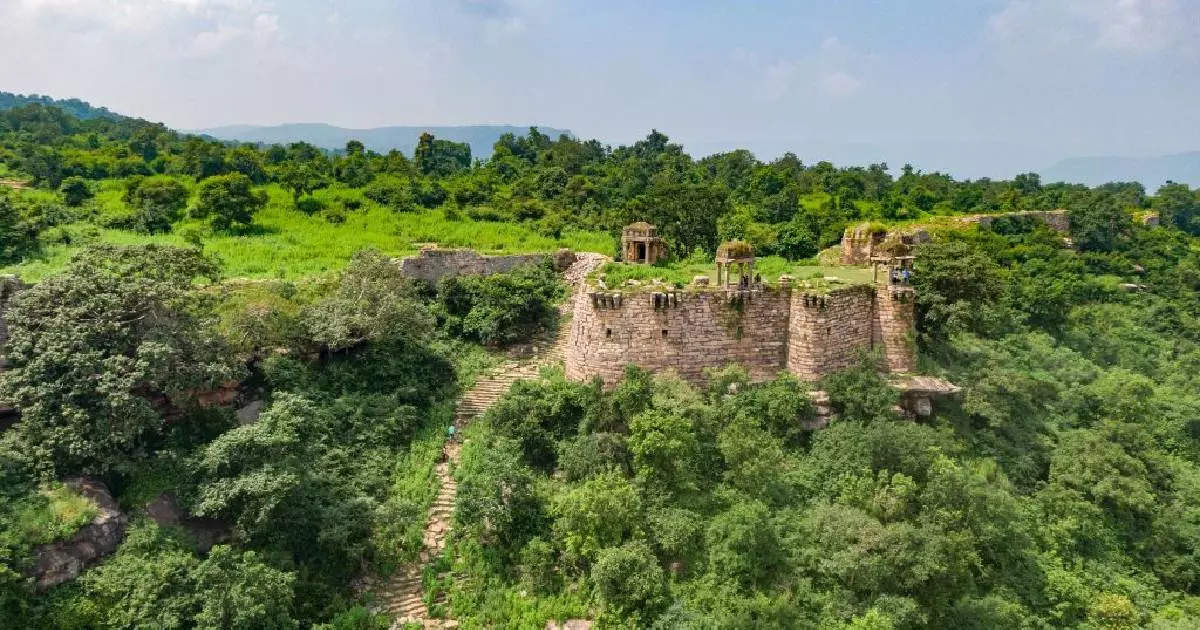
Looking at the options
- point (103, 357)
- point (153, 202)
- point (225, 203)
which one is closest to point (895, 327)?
point (103, 357)

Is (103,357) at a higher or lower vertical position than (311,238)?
lower

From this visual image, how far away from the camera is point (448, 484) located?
2077cm

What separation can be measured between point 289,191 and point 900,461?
39543mm

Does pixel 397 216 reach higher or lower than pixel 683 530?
higher

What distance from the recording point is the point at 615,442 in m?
20.2

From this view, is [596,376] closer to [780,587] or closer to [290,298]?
[780,587]

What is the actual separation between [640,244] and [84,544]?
65.5 ft

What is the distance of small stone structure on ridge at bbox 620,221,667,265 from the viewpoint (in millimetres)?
27703

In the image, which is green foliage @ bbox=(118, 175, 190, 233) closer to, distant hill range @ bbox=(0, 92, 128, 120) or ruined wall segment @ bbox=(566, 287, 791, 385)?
ruined wall segment @ bbox=(566, 287, 791, 385)

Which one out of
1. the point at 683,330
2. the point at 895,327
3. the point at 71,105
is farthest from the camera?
the point at 71,105

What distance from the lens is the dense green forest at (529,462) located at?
53.3 ft

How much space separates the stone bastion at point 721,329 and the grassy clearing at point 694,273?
0.85 metres

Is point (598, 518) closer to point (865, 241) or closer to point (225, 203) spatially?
point (865, 241)

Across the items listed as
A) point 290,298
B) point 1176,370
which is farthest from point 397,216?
point 1176,370
